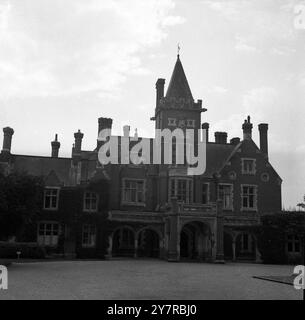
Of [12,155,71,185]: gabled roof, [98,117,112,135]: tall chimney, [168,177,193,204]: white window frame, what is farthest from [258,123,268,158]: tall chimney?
[12,155,71,185]: gabled roof

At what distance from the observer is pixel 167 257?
35438 millimetres

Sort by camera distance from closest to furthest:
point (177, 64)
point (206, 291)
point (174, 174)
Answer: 1. point (206, 291)
2. point (174, 174)
3. point (177, 64)

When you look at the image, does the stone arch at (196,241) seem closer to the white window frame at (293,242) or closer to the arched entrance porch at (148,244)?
the arched entrance porch at (148,244)

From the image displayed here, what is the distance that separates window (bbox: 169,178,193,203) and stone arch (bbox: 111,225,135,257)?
4.58 m

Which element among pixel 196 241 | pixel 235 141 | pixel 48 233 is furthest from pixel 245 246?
pixel 48 233

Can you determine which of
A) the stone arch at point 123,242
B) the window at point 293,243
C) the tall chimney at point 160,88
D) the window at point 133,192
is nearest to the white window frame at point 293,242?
the window at point 293,243

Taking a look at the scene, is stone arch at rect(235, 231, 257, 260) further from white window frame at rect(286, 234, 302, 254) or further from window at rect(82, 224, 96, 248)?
window at rect(82, 224, 96, 248)

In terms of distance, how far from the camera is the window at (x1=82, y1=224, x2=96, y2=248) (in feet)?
122

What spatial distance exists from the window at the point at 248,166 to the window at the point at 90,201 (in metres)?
12.9

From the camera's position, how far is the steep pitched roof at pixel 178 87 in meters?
42.4

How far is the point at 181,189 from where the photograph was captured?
3881 cm

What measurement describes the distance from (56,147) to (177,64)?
13412 mm
